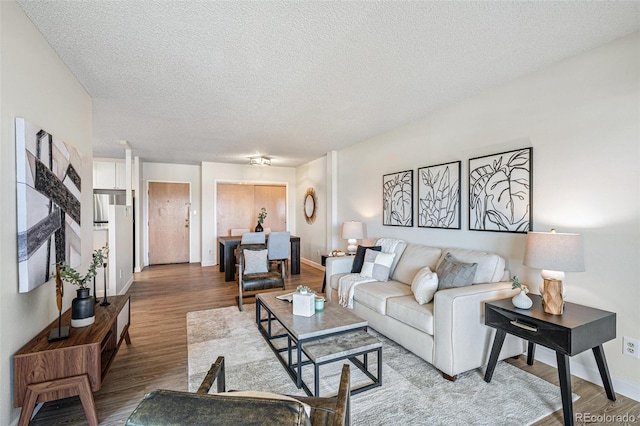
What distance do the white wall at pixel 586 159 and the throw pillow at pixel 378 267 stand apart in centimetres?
83

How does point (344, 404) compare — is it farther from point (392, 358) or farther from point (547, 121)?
point (547, 121)

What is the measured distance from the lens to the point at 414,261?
3.28 metres

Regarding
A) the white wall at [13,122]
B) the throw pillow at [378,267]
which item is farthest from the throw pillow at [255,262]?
the white wall at [13,122]

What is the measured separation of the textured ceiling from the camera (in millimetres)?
1721

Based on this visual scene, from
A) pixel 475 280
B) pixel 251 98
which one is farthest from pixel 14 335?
pixel 475 280

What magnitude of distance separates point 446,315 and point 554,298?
2.24 feet

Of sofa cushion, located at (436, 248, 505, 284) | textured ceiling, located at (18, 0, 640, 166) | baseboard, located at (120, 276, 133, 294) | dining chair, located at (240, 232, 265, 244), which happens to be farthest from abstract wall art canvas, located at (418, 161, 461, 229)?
baseboard, located at (120, 276, 133, 294)

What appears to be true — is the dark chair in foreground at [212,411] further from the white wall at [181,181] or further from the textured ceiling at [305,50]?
the white wall at [181,181]

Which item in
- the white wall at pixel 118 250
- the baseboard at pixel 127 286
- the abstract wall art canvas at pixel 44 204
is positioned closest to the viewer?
the abstract wall art canvas at pixel 44 204

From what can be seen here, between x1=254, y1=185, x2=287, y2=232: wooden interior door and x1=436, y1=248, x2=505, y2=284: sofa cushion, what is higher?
x1=254, y1=185, x2=287, y2=232: wooden interior door

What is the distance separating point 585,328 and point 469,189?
158cm

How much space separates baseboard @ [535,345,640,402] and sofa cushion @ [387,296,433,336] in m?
1.00

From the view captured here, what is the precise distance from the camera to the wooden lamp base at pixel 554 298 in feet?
6.25

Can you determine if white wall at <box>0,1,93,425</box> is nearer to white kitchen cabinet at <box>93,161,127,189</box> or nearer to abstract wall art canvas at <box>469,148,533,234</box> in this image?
abstract wall art canvas at <box>469,148,533,234</box>
